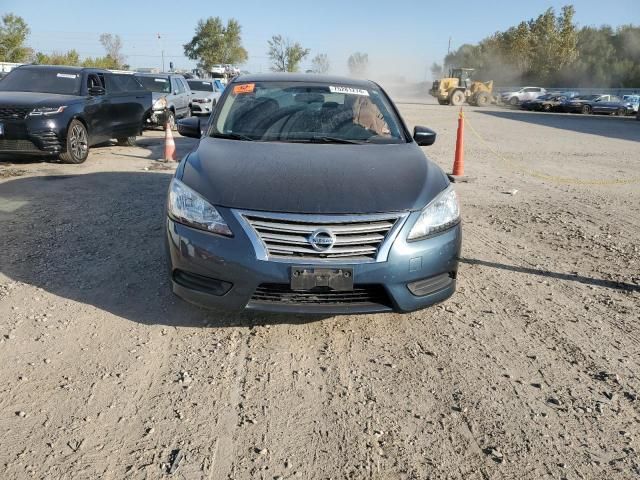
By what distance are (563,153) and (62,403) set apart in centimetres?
1337

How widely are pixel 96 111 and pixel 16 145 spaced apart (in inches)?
73.7

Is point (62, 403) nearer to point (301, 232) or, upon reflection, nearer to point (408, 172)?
point (301, 232)

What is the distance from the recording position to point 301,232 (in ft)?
9.70

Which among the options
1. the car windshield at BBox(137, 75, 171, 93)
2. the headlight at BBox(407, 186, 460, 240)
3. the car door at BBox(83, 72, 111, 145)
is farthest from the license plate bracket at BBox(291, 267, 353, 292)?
the car windshield at BBox(137, 75, 171, 93)

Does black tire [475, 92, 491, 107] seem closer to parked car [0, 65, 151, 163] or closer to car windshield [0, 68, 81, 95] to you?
parked car [0, 65, 151, 163]

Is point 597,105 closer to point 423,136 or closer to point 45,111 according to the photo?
point 45,111

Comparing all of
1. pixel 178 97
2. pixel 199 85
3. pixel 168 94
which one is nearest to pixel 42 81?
pixel 168 94

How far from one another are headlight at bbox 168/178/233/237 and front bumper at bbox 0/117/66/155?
6.20 metres

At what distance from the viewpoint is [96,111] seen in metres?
9.89

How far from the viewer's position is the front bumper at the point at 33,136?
821 centimetres

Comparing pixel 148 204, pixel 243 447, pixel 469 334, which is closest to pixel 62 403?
pixel 243 447

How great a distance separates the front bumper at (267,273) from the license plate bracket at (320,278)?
3 centimetres

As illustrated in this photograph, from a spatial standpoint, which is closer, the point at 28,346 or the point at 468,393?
the point at 468,393

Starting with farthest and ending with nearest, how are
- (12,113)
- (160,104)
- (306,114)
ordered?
(160,104) < (12,113) < (306,114)
